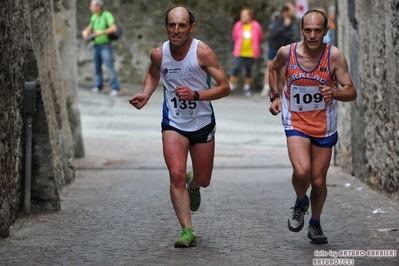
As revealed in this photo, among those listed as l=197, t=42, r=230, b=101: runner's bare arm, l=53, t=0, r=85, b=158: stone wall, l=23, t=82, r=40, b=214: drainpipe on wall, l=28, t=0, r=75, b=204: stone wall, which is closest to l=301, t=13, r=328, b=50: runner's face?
l=197, t=42, r=230, b=101: runner's bare arm

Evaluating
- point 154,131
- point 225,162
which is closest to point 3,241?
point 225,162

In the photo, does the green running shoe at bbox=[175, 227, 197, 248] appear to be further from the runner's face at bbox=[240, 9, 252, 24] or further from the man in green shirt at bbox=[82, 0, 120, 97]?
the runner's face at bbox=[240, 9, 252, 24]

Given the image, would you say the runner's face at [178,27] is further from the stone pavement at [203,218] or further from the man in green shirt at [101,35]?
the man in green shirt at [101,35]

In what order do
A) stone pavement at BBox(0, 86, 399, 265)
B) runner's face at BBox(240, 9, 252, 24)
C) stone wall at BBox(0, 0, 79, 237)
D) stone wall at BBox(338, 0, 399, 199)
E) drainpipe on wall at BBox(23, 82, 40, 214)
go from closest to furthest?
stone pavement at BBox(0, 86, 399, 265) → stone wall at BBox(0, 0, 79, 237) → drainpipe on wall at BBox(23, 82, 40, 214) → stone wall at BBox(338, 0, 399, 199) → runner's face at BBox(240, 9, 252, 24)

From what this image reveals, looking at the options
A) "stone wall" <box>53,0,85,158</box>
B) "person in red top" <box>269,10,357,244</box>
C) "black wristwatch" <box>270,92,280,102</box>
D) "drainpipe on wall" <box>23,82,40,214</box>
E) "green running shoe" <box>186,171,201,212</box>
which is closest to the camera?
"person in red top" <box>269,10,357,244</box>

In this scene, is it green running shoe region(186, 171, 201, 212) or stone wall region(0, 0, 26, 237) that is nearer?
stone wall region(0, 0, 26, 237)

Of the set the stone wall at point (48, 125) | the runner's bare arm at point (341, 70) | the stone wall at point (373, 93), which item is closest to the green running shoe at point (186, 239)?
the runner's bare arm at point (341, 70)

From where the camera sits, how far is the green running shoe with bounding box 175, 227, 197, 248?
746 centimetres

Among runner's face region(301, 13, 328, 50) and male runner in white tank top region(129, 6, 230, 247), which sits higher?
runner's face region(301, 13, 328, 50)

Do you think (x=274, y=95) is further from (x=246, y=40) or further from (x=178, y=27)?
(x=246, y=40)

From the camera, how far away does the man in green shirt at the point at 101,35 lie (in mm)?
20867

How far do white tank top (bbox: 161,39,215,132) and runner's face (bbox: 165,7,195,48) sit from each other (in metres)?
0.13

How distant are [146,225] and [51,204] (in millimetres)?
Result: 1162

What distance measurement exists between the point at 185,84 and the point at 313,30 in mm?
1022
